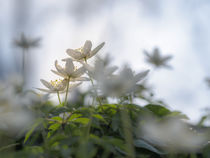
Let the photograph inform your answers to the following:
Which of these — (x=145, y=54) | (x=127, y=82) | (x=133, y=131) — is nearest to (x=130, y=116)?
(x=133, y=131)

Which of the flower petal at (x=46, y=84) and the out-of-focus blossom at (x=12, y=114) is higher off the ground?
the flower petal at (x=46, y=84)

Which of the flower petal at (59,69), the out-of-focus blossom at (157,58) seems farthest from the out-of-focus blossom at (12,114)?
the out-of-focus blossom at (157,58)

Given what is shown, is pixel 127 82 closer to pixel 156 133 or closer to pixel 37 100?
pixel 156 133

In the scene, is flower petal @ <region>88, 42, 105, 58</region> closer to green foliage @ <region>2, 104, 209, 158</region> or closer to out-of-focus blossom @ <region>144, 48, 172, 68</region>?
green foliage @ <region>2, 104, 209, 158</region>

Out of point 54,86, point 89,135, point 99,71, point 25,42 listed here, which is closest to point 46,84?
point 54,86

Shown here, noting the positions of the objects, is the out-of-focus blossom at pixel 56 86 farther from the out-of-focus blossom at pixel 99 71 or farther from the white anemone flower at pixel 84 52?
the out-of-focus blossom at pixel 99 71

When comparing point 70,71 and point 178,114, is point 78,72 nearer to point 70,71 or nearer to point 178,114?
point 70,71
